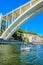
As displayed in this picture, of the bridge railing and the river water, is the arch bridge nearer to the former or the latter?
the bridge railing

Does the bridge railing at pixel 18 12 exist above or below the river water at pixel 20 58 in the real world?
above

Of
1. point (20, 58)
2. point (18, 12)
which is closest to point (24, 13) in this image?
point (18, 12)

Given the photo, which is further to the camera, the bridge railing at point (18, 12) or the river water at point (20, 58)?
the bridge railing at point (18, 12)

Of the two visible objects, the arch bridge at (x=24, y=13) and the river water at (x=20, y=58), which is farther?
the arch bridge at (x=24, y=13)

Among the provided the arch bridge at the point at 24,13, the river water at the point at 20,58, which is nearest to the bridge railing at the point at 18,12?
the arch bridge at the point at 24,13

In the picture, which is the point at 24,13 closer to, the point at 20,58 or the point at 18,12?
the point at 18,12

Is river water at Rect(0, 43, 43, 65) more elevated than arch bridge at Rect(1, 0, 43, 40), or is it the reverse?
arch bridge at Rect(1, 0, 43, 40)

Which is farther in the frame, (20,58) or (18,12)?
(18,12)

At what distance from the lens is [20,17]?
5438 centimetres

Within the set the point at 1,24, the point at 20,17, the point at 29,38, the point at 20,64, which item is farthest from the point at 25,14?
the point at 29,38

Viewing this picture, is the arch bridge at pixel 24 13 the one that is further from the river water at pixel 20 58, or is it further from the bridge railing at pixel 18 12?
the river water at pixel 20 58

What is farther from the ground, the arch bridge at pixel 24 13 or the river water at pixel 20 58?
the arch bridge at pixel 24 13

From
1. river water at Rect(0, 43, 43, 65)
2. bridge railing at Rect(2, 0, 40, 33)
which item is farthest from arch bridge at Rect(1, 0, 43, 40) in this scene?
river water at Rect(0, 43, 43, 65)

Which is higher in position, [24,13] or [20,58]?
[24,13]
